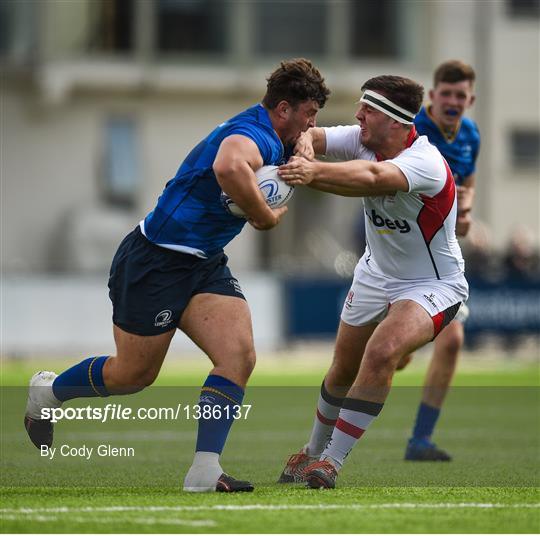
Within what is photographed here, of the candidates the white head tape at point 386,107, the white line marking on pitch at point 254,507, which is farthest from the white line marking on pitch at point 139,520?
the white head tape at point 386,107

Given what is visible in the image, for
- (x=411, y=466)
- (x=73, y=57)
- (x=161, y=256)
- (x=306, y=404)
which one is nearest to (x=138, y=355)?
(x=161, y=256)

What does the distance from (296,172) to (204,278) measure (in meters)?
0.80

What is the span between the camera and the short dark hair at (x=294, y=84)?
7230 millimetres

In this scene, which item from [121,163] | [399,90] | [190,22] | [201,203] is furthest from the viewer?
[121,163]

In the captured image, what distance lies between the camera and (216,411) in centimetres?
717

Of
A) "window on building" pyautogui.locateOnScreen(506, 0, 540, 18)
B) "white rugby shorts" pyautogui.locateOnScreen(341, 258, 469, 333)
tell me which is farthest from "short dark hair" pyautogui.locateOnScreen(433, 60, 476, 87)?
"window on building" pyautogui.locateOnScreen(506, 0, 540, 18)

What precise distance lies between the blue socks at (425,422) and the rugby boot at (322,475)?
219 centimetres

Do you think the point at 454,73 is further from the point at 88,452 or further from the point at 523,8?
the point at 523,8

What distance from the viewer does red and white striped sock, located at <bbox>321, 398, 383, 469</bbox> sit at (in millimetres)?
7496

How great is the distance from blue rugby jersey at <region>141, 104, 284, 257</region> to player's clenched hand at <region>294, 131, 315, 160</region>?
11 cm

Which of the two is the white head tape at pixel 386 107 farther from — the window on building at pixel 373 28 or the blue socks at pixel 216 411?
the window on building at pixel 373 28

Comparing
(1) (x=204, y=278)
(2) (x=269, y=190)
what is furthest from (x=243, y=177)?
(1) (x=204, y=278)

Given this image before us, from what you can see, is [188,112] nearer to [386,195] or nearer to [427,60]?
[427,60]

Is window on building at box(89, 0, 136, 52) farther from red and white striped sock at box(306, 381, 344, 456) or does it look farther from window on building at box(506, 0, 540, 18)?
red and white striped sock at box(306, 381, 344, 456)
